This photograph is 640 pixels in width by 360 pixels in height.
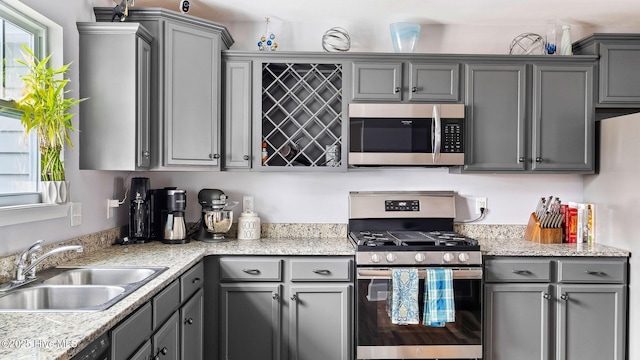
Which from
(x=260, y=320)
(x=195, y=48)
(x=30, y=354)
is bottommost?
(x=260, y=320)

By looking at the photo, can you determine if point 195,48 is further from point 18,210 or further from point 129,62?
point 18,210

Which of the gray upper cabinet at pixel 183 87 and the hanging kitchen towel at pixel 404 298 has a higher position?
the gray upper cabinet at pixel 183 87

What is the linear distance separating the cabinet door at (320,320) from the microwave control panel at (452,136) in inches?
42.8

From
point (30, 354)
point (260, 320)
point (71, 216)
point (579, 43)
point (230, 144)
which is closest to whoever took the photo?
point (30, 354)

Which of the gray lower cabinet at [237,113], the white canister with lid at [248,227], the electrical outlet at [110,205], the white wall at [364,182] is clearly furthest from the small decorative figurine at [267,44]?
the electrical outlet at [110,205]

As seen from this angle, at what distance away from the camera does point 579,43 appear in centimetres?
307

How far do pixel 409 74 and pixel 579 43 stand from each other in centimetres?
122

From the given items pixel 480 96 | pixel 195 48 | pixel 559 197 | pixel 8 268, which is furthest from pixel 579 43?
pixel 8 268

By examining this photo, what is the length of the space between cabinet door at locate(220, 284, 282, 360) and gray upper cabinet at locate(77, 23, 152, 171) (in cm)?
95

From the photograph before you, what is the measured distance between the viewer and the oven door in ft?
8.48

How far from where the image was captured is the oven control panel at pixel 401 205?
3.13 m

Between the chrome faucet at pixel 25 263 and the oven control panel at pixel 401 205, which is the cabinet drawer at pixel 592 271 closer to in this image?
the oven control panel at pixel 401 205

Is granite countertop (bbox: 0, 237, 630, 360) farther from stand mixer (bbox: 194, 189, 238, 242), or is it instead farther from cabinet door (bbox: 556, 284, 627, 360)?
cabinet door (bbox: 556, 284, 627, 360)

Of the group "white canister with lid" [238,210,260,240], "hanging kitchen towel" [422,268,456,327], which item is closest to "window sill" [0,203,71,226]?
"white canister with lid" [238,210,260,240]
